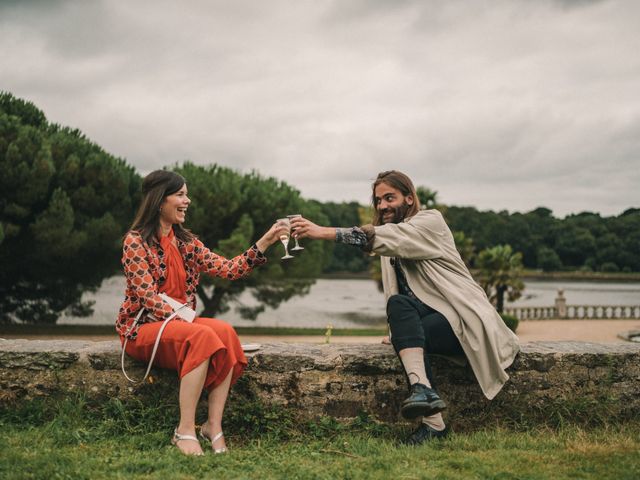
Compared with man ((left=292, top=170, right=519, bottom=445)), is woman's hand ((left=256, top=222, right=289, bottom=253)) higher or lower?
higher

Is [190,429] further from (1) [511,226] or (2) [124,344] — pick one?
(1) [511,226]

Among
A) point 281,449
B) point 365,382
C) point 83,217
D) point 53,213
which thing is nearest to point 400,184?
point 365,382

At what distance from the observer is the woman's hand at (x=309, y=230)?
12.1 feet

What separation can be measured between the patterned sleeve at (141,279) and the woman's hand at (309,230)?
966mm

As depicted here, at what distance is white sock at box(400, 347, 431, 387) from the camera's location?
338 centimetres

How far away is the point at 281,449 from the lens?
11.2 feet

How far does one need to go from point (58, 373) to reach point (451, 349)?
269 centimetres

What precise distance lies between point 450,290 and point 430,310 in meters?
0.20

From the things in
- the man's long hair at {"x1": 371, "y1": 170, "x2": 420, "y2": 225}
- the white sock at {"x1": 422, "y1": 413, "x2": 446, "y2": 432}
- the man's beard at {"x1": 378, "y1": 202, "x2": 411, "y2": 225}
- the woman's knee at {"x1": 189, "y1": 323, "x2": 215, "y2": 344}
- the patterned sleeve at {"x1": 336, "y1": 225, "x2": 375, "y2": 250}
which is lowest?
the white sock at {"x1": 422, "y1": 413, "x2": 446, "y2": 432}

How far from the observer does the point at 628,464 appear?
301 cm

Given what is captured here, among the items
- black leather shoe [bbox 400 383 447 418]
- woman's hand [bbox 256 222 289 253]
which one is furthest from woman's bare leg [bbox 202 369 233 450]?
black leather shoe [bbox 400 383 447 418]

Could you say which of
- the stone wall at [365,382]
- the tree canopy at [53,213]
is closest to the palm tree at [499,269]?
the tree canopy at [53,213]

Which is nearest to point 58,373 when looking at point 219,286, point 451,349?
point 451,349

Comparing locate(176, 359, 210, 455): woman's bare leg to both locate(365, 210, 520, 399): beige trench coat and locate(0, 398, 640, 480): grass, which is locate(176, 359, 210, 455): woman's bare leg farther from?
locate(365, 210, 520, 399): beige trench coat
